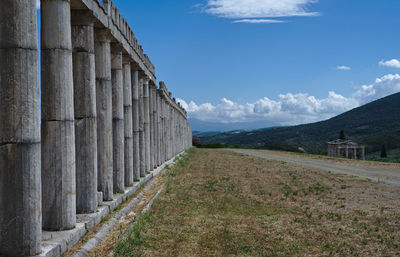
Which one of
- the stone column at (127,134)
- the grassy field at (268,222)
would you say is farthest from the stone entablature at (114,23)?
the grassy field at (268,222)

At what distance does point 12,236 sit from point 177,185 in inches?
436

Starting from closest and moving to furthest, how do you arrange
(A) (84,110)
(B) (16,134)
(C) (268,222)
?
(B) (16,134) → (A) (84,110) → (C) (268,222)

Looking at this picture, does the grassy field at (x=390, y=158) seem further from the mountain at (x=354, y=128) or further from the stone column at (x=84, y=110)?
the stone column at (x=84, y=110)

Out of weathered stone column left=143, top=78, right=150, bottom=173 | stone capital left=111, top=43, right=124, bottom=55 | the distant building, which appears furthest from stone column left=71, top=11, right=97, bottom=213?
the distant building

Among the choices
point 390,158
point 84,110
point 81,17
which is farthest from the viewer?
point 390,158

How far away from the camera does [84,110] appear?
31.8ft

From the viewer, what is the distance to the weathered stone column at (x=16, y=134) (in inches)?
247

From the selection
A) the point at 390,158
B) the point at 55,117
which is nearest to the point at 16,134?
the point at 55,117

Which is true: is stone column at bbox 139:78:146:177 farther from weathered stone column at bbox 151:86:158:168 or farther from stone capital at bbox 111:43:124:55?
stone capital at bbox 111:43:124:55

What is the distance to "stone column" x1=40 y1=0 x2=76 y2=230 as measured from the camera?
25.7 ft

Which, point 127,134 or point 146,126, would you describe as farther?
point 146,126

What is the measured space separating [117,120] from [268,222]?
612 centimetres

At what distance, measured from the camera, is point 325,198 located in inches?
560

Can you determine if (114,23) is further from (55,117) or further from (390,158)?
(390,158)
